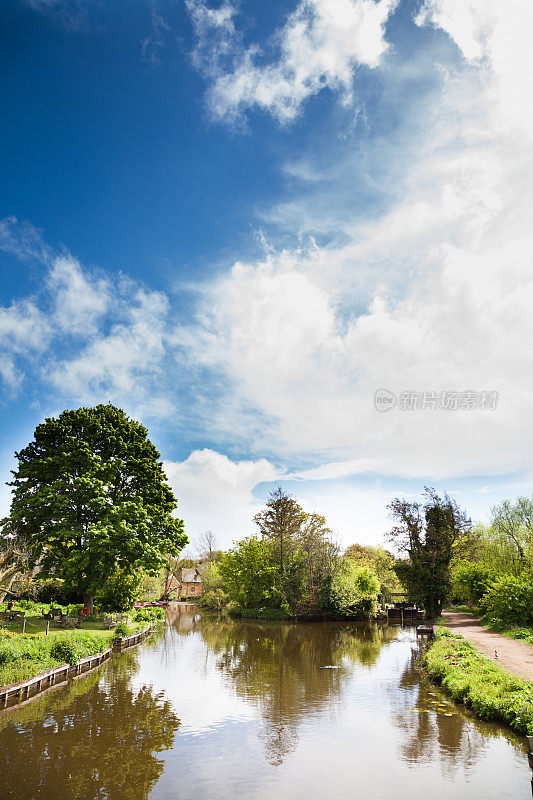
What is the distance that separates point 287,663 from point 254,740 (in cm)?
1218

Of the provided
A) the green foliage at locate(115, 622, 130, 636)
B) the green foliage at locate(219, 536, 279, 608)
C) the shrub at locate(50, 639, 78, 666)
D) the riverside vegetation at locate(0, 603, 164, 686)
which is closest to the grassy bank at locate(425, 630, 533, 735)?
the riverside vegetation at locate(0, 603, 164, 686)

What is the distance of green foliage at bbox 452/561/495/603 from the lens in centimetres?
4131

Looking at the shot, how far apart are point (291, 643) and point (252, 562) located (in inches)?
749

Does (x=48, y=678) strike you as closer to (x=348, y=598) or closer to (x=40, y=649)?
(x=40, y=649)

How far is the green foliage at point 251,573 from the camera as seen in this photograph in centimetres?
4978

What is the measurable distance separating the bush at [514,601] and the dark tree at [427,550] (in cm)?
770

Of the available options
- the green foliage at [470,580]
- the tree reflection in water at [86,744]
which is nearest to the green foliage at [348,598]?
the green foliage at [470,580]

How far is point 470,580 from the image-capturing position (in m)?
42.5

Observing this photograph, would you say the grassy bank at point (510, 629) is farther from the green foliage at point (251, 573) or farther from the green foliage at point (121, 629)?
the green foliage at point (121, 629)

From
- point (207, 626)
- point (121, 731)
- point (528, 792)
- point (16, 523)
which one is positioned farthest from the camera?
point (207, 626)

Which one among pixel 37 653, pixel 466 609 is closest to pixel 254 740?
pixel 37 653

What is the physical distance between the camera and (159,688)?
18953 millimetres

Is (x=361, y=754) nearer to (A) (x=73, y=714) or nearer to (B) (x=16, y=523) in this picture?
(A) (x=73, y=714)

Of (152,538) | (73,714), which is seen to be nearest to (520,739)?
(73,714)
